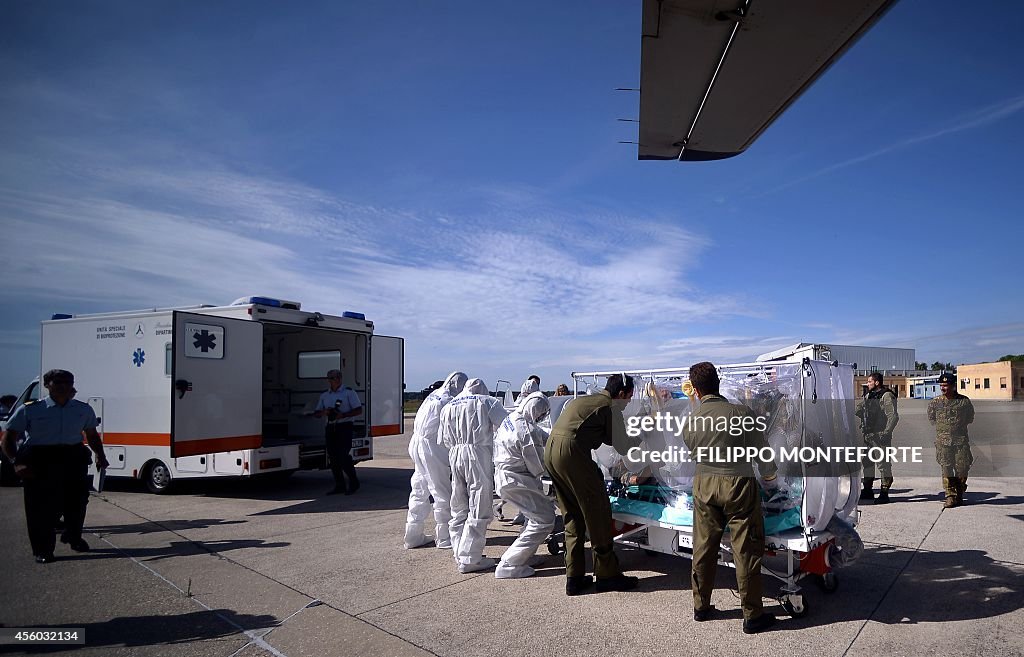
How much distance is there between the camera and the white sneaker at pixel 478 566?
568 cm

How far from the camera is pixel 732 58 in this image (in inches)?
114

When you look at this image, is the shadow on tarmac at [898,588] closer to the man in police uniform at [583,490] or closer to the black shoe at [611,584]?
the black shoe at [611,584]

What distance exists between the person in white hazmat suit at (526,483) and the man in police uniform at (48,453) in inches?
172

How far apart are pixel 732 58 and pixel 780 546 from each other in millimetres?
3290

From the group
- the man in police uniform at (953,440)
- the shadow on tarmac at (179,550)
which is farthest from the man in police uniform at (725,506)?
the man in police uniform at (953,440)

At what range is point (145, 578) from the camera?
5609mm

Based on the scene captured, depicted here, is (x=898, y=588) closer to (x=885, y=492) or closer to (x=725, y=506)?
(x=725, y=506)

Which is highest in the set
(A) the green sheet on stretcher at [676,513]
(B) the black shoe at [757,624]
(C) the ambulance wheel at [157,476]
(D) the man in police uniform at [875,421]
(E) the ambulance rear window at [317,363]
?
(E) the ambulance rear window at [317,363]

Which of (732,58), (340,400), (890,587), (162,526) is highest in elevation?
(732,58)

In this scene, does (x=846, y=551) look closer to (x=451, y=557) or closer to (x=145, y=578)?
(x=451, y=557)

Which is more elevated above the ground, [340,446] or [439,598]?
[340,446]

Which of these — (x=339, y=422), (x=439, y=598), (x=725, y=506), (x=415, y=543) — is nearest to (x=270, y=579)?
(x=415, y=543)

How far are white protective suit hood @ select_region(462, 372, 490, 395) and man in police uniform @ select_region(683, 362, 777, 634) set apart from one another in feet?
8.20

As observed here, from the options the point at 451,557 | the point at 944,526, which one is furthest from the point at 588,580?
the point at 944,526
